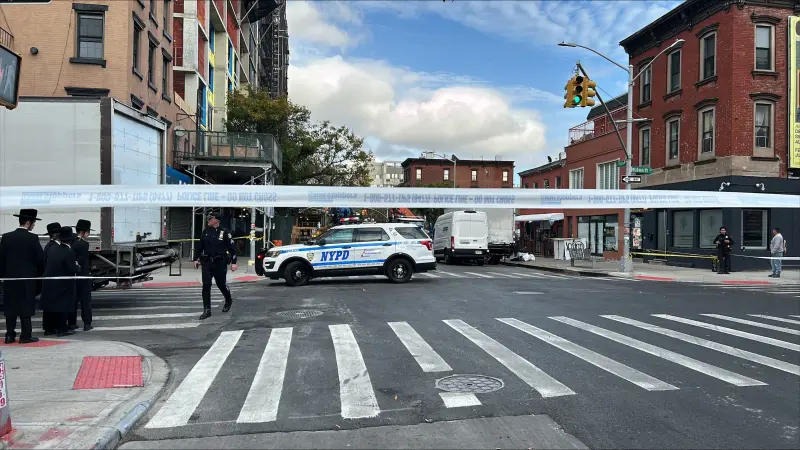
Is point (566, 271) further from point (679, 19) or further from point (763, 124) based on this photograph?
point (679, 19)

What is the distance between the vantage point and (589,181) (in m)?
36.3

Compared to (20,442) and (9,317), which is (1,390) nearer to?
(20,442)

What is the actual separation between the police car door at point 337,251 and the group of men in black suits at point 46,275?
7507 millimetres

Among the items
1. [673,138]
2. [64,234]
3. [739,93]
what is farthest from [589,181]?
[64,234]

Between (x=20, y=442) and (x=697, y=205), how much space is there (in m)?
12.4

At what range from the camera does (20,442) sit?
169 inches

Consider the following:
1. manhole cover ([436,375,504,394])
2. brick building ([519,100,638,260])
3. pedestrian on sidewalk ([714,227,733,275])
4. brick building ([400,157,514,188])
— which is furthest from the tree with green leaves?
brick building ([400,157,514,188])

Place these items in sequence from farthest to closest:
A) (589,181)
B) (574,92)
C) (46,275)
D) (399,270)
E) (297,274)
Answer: (589,181)
(574,92)
(399,270)
(297,274)
(46,275)

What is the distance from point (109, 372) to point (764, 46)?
27.7m

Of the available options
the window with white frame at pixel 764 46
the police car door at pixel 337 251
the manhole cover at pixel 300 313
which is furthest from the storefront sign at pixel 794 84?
the manhole cover at pixel 300 313

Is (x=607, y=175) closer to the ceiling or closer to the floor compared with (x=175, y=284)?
closer to the ceiling

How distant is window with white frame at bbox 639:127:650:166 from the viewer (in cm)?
3041

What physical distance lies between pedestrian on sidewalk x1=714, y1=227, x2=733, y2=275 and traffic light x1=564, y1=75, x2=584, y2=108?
8.49 metres

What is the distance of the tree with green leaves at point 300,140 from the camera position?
122 ft
